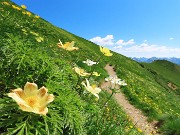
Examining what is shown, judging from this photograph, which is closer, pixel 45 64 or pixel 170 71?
pixel 45 64

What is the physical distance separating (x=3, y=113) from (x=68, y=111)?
787 millimetres

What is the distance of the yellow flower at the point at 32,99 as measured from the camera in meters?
3.13

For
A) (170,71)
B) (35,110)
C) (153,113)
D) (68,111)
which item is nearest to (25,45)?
(68,111)

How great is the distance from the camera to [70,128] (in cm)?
379

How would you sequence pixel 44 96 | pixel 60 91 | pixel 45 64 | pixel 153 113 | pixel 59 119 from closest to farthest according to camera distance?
pixel 44 96, pixel 59 119, pixel 60 91, pixel 45 64, pixel 153 113

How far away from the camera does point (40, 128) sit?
3348 millimetres

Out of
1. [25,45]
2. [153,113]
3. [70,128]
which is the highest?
[25,45]

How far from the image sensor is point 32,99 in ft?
10.9

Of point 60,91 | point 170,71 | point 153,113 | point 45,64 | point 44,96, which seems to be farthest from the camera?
point 170,71

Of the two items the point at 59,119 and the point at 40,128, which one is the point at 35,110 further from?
the point at 59,119

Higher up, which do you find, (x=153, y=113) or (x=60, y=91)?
(x=60, y=91)

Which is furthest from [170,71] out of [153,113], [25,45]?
[25,45]

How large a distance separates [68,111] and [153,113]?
13.2 metres

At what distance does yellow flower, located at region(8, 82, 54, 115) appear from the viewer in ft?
10.3
